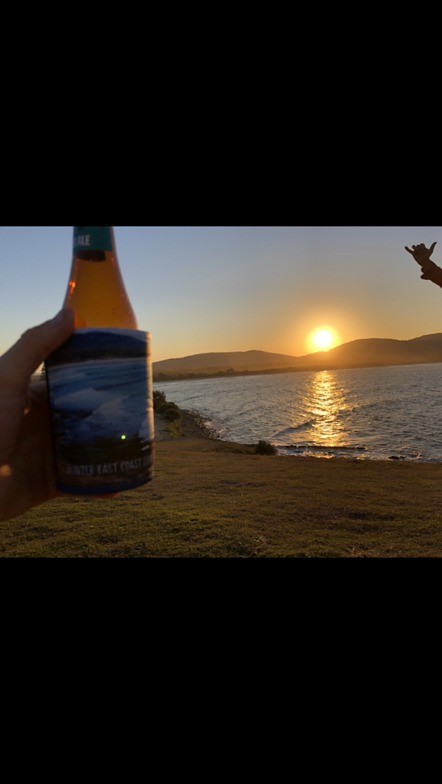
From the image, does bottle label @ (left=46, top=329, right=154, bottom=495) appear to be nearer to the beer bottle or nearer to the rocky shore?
the beer bottle

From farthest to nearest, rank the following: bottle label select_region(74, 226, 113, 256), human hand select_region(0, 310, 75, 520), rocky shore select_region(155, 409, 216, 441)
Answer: rocky shore select_region(155, 409, 216, 441) → human hand select_region(0, 310, 75, 520) → bottle label select_region(74, 226, 113, 256)

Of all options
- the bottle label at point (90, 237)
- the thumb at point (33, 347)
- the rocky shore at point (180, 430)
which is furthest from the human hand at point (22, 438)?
the rocky shore at point (180, 430)

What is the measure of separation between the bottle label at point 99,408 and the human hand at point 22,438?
280 mm

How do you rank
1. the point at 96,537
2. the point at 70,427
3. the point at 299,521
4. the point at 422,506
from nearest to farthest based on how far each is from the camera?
the point at 70,427
the point at 96,537
the point at 299,521
the point at 422,506

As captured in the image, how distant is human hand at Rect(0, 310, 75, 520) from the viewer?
1.67m

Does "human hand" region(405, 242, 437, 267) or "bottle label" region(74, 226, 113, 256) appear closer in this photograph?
"bottle label" region(74, 226, 113, 256)

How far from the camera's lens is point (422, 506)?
9.09 m

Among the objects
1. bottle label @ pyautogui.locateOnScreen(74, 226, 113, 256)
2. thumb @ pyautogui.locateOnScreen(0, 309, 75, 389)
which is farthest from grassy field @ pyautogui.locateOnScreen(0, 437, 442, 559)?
bottle label @ pyautogui.locateOnScreen(74, 226, 113, 256)

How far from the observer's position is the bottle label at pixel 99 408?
133 cm

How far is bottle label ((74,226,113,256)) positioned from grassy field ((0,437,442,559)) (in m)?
Answer: 4.55
